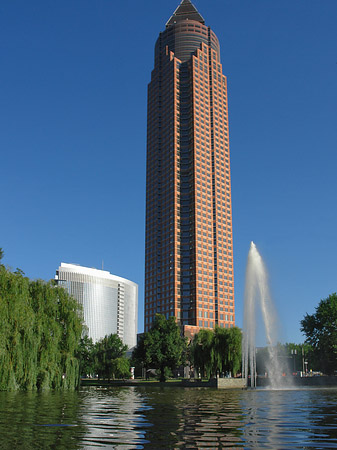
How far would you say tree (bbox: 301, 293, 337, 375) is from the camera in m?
75.8

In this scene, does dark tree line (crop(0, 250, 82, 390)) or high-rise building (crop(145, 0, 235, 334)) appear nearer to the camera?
dark tree line (crop(0, 250, 82, 390))

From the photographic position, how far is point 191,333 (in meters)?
143

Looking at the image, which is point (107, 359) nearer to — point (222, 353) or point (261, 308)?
point (222, 353)

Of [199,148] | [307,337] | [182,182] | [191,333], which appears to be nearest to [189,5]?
[199,148]

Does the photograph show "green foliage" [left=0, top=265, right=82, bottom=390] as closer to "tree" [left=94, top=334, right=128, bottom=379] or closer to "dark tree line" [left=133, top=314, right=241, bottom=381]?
"dark tree line" [left=133, top=314, right=241, bottom=381]

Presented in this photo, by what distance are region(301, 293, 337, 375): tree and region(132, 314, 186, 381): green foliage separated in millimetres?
23072

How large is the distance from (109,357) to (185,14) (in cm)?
15299

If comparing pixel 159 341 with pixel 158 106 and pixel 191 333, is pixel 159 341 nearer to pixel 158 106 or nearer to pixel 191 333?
pixel 191 333

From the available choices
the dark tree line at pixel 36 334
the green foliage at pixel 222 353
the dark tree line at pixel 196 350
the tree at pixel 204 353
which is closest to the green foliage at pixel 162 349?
the dark tree line at pixel 196 350

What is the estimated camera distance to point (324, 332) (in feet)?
256

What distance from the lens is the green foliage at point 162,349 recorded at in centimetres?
7856

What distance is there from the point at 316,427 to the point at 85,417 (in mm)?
8206

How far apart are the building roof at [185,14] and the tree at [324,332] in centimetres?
14803

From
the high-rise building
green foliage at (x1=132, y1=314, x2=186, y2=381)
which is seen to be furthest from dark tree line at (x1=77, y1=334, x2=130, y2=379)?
the high-rise building
